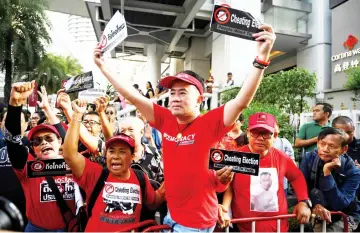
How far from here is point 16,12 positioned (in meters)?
18.5

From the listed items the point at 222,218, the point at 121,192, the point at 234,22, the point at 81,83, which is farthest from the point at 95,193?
the point at 234,22

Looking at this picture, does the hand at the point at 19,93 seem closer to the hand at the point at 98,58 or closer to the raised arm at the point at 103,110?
the hand at the point at 98,58

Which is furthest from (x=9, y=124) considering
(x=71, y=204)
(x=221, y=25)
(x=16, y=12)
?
(x=16, y=12)

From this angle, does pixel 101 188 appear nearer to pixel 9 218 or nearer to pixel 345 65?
pixel 9 218

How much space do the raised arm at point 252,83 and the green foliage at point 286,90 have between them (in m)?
7.77

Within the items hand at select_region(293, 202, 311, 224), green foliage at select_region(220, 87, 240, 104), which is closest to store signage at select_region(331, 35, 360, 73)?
green foliage at select_region(220, 87, 240, 104)

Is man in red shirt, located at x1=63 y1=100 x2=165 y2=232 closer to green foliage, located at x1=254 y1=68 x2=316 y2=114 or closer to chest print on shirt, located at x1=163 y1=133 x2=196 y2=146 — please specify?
chest print on shirt, located at x1=163 y1=133 x2=196 y2=146

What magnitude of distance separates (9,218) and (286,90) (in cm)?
952

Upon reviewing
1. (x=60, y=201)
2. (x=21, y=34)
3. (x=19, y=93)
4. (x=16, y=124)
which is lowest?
(x=60, y=201)

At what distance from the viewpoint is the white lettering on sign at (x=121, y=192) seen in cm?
252

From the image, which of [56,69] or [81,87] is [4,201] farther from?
[56,69]

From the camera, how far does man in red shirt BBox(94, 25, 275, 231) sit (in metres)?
2.18

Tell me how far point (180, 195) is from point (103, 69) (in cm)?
111

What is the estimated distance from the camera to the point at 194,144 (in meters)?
2.21
